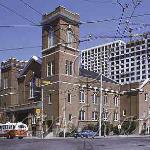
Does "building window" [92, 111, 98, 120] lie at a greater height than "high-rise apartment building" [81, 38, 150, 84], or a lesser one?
lesser

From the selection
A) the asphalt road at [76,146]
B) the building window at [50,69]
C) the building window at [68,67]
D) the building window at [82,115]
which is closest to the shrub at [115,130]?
the building window at [82,115]

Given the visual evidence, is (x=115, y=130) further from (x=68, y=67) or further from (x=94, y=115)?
(x=68, y=67)

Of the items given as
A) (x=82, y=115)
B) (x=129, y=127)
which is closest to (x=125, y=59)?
(x=82, y=115)

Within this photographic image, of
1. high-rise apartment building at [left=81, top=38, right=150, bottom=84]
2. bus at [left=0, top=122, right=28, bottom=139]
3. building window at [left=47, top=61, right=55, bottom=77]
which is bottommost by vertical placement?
bus at [left=0, top=122, right=28, bottom=139]

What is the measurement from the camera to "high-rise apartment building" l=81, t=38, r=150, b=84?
11505mm

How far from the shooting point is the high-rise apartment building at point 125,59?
11505 mm

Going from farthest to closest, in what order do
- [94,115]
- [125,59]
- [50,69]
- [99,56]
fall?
1. [94,115]
2. [50,69]
3. [99,56]
4. [125,59]

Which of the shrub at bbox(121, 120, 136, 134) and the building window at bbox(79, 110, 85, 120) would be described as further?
the shrub at bbox(121, 120, 136, 134)

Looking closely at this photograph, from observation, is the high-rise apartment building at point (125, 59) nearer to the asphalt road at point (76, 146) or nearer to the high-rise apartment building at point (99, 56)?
the high-rise apartment building at point (99, 56)

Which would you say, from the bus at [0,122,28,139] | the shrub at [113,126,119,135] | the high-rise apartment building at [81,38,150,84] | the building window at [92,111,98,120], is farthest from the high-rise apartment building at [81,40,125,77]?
the building window at [92,111,98,120]

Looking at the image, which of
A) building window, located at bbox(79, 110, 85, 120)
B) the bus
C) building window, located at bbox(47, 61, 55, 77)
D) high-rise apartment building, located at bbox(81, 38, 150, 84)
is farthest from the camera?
building window, located at bbox(79, 110, 85, 120)

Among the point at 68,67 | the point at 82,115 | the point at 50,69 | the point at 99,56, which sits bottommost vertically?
the point at 82,115

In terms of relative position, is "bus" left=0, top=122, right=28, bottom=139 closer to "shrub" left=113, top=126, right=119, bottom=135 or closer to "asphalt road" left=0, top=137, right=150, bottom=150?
"shrub" left=113, top=126, right=119, bottom=135

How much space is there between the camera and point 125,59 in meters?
12.7
